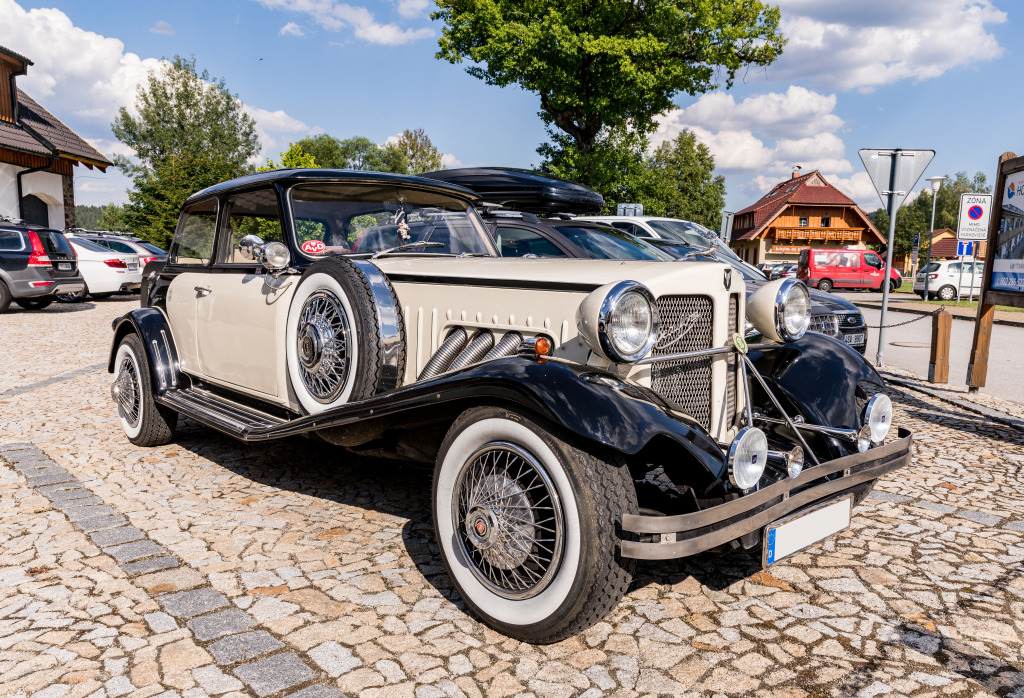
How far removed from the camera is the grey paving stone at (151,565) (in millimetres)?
3164

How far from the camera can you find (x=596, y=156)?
2433cm

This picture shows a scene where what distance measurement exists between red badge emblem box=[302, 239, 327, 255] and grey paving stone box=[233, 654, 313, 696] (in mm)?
2352

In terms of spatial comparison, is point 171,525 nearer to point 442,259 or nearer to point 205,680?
point 205,680

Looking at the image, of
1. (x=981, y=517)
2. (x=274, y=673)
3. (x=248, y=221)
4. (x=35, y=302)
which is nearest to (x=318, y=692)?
(x=274, y=673)

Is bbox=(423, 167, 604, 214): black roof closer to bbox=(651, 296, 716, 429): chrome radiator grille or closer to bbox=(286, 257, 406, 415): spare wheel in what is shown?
bbox=(286, 257, 406, 415): spare wheel

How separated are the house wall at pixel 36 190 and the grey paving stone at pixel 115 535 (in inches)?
873

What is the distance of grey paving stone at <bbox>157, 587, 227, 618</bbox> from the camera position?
2801 millimetres

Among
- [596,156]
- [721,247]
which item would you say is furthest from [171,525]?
[596,156]

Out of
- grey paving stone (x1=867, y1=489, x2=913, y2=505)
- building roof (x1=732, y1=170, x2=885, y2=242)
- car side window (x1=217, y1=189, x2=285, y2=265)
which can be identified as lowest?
grey paving stone (x1=867, y1=489, x2=913, y2=505)

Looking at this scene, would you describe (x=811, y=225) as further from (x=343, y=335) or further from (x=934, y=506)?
(x=343, y=335)

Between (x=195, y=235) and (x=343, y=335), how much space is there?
7.91ft

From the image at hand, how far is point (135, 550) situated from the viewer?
338 centimetres

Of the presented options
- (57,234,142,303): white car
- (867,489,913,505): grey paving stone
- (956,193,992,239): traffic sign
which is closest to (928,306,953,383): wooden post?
(867,489,913,505): grey paving stone

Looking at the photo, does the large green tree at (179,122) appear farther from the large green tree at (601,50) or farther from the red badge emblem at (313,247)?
the red badge emblem at (313,247)
